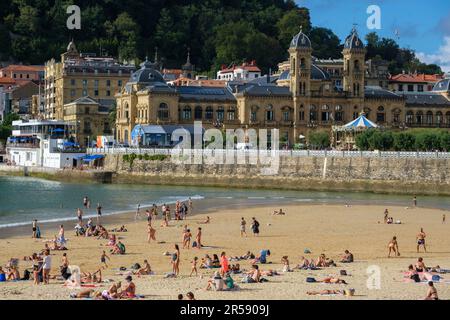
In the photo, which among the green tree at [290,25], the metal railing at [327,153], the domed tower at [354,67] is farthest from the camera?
the green tree at [290,25]

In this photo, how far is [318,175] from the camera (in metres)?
78.6

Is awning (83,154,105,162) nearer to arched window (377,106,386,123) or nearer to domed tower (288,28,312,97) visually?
domed tower (288,28,312,97)

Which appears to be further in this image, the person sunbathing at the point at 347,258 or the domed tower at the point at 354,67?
the domed tower at the point at 354,67

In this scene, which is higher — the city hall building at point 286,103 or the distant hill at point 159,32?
the distant hill at point 159,32

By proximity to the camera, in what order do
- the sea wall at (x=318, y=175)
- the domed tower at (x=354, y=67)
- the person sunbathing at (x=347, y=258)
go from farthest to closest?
the domed tower at (x=354, y=67) → the sea wall at (x=318, y=175) → the person sunbathing at (x=347, y=258)

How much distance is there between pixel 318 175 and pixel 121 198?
18592 mm

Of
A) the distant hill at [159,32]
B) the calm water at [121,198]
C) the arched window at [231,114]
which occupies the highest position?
the distant hill at [159,32]

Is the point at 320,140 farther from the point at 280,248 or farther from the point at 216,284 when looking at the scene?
the point at 216,284

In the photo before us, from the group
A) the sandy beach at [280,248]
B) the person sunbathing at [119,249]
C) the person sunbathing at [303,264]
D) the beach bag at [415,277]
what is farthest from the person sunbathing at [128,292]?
the person sunbathing at [119,249]

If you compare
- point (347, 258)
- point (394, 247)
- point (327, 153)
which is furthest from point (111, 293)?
point (327, 153)

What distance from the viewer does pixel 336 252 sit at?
36875 mm

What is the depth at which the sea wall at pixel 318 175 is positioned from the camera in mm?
74125

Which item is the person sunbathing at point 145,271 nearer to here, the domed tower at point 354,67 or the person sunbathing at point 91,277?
the person sunbathing at point 91,277

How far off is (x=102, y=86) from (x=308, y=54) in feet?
113
